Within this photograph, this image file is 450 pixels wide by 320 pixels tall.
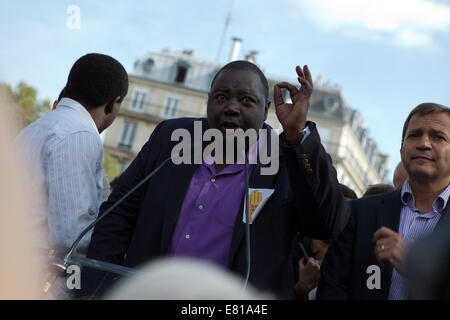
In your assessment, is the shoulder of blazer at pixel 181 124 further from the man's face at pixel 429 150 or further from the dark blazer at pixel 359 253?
the man's face at pixel 429 150

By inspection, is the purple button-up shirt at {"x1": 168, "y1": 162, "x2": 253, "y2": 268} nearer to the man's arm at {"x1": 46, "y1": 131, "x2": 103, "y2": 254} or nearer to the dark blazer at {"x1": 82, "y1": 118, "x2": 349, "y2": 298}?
A: the dark blazer at {"x1": 82, "y1": 118, "x2": 349, "y2": 298}

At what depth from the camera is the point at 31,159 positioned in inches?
104

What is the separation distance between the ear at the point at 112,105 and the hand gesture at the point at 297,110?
1.26 metres

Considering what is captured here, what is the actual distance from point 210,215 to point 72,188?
635 millimetres

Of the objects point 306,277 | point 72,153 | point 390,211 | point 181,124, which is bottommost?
point 306,277

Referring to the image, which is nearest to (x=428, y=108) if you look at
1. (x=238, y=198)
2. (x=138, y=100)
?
(x=238, y=198)

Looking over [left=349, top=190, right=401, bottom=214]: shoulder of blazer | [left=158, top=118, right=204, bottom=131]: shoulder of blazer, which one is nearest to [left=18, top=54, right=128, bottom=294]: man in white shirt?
[left=158, top=118, right=204, bottom=131]: shoulder of blazer

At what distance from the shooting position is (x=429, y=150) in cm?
285

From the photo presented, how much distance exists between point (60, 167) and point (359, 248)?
1.43 meters

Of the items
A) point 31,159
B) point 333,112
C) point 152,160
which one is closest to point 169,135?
point 152,160

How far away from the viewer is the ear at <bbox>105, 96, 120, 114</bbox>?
129 inches

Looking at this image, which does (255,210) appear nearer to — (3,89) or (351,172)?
(3,89)

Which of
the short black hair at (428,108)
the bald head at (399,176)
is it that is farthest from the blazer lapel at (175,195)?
the bald head at (399,176)

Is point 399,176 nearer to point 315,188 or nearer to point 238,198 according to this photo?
point 238,198
